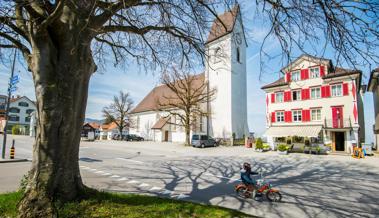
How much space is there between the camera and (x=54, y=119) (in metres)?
4.89

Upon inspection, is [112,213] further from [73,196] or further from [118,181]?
[118,181]

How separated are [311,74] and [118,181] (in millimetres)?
29020

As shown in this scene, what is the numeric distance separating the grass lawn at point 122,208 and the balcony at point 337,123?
1088 inches

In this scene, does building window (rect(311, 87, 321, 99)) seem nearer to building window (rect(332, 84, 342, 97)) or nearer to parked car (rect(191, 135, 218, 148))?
building window (rect(332, 84, 342, 97))

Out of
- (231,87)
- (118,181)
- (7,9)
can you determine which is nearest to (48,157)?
(7,9)

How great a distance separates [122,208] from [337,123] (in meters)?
29.8

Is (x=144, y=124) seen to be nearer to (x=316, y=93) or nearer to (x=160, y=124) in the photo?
(x=160, y=124)

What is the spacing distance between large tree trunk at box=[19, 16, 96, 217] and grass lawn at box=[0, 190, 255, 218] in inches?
12.5

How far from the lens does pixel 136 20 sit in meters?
6.57

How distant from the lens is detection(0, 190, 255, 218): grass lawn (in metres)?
4.92


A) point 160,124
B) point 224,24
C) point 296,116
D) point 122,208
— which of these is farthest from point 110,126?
point 224,24

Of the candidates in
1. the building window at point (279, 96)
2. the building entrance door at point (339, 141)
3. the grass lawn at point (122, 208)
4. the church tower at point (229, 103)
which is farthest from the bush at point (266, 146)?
the grass lawn at point (122, 208)

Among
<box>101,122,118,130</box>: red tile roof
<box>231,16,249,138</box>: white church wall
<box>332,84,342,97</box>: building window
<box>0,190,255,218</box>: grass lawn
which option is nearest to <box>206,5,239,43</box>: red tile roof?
<box>0,190,255,218</box>: grass lawn

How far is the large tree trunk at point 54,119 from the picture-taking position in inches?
188
